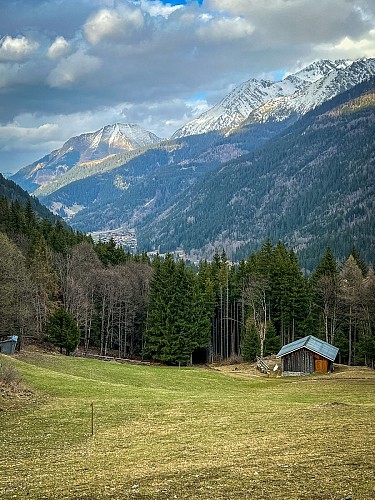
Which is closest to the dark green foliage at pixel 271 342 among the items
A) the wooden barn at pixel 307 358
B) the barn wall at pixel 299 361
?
the wooden barn at pixel 307 358

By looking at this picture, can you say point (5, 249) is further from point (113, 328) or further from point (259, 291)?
point (259, 291)

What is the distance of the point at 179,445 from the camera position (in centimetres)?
2400

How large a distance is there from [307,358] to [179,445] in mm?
51701

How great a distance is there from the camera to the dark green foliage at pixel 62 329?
227 feet

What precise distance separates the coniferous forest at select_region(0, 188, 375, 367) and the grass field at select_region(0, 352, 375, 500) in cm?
3624

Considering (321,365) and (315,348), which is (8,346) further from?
(321,365)

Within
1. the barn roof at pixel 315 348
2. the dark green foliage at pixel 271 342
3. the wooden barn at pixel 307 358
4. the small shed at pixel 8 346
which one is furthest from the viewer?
the dark green foliage at pixel 271 342

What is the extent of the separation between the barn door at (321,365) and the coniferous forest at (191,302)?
8.18 m

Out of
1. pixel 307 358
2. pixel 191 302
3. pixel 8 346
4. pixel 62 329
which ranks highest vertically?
pixel 191 302

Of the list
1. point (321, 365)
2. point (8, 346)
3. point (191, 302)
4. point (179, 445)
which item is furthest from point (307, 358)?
point (179, 445)

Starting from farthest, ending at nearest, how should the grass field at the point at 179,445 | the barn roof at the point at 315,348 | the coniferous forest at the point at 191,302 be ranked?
the coniferous forest at the point at 191,302 < the barn roof at the point at 315,348 < the grass field at the point at 179,445

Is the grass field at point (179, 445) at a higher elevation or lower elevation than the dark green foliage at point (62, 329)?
lower

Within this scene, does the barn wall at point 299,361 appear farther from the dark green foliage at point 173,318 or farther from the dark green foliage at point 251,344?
the dark green foliage at point 173,318

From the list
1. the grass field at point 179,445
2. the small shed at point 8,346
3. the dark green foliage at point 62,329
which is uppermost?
the dark green foliage at point 62,329
